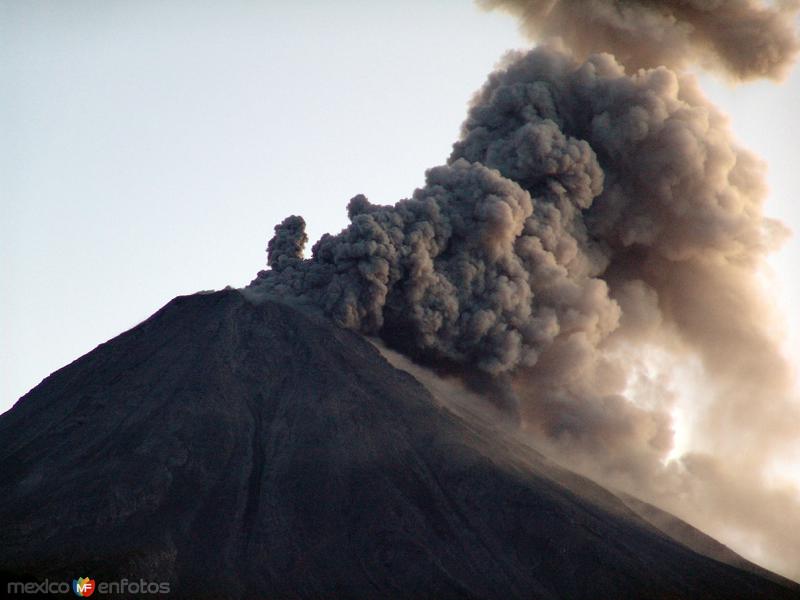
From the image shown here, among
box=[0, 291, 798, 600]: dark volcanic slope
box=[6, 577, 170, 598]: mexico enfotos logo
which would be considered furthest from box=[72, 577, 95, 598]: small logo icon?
box=[0, 291, 798, 600]: dark volcanic slope

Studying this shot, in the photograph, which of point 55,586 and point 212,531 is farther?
point 212,531

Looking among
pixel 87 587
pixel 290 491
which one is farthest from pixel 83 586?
pixel 290 491

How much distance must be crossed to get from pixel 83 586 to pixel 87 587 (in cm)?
14

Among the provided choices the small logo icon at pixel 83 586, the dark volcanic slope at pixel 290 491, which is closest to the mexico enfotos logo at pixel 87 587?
the small logo icon at pixel 83 586

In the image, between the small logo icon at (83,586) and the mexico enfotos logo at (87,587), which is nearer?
the mexico enfotos logo at (87,587)

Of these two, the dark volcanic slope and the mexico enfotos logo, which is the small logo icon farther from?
the dark volcanic slope

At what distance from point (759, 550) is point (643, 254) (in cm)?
1561

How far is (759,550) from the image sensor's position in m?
65.4

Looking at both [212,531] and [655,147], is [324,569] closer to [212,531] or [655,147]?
[212,531]

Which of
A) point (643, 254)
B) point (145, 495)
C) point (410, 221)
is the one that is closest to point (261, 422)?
point (145, 495)

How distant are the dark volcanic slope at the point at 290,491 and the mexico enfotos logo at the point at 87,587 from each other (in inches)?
21.2

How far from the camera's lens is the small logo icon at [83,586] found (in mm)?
44000

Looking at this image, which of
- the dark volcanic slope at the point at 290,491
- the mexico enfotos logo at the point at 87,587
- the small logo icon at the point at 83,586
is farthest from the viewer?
the dark volcanic slope at the point at 290,491

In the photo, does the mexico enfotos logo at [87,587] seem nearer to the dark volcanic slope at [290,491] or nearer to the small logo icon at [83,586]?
the small logo icon at [83,586]
